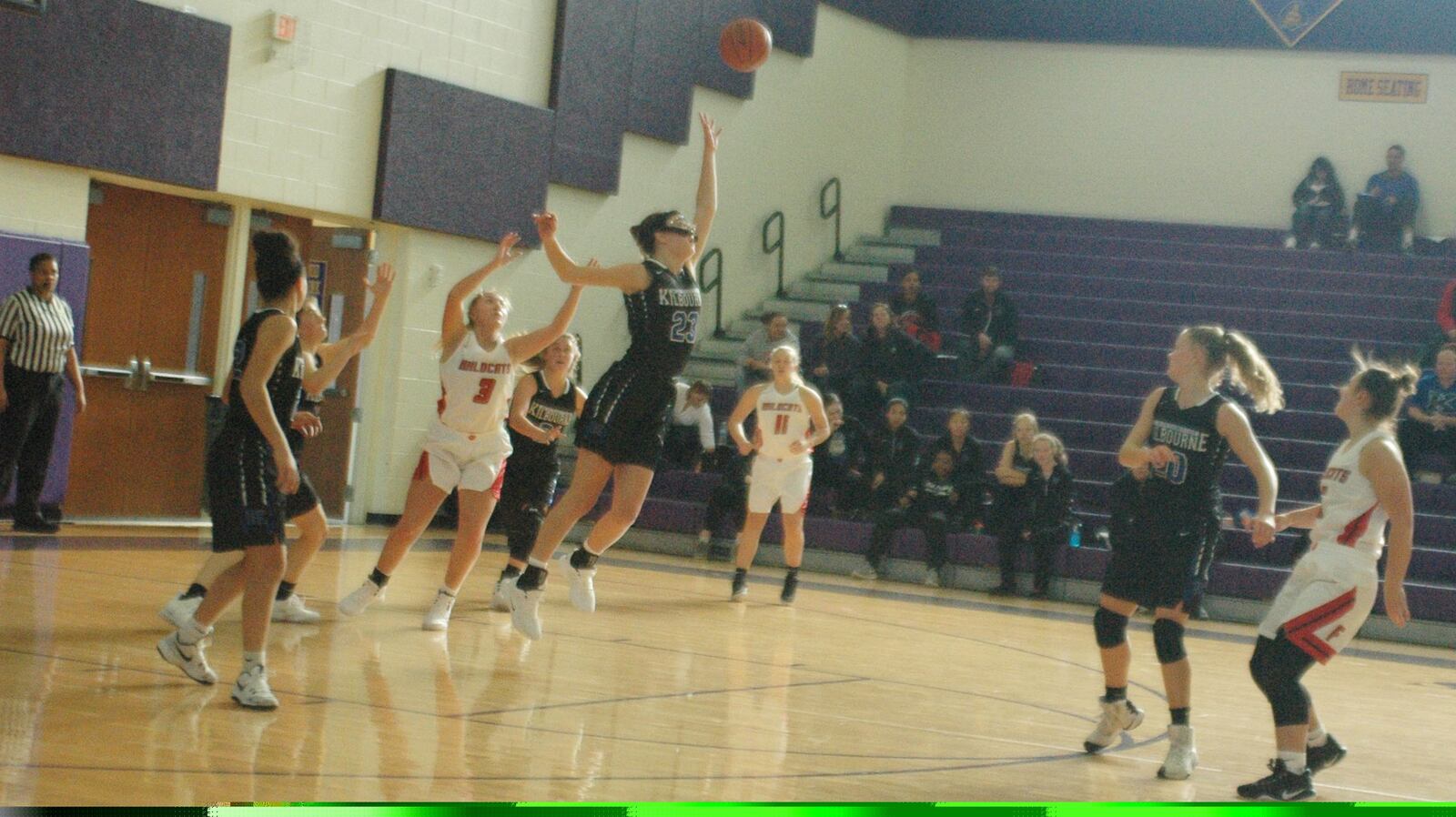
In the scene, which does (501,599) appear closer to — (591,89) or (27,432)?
(27,432)

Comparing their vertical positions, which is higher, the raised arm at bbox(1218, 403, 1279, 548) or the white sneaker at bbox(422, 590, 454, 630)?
the raised arm at bbox(1218, 403, 1279, 548)

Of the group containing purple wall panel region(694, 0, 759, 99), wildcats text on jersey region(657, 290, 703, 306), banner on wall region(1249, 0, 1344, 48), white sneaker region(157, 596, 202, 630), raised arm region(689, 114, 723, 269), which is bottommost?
white sneaker region(157, 596, 202, 630)

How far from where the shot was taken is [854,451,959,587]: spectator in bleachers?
488 inches

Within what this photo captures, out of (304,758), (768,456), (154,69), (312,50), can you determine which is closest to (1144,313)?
(768,456)

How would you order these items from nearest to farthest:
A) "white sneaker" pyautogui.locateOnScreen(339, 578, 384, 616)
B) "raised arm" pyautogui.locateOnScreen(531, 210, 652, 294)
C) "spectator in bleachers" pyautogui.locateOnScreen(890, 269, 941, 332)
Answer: "raised arm" pyautogui.locateOnScreen(531, 210, 652, 294) → "white sneaker" pyautogui.locateOnScreen(339, 578, 384, 616) → "spectator in bleachers" pyautogui.locateOnScreen(890, 269, 941, 332)

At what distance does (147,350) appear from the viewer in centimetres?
1151

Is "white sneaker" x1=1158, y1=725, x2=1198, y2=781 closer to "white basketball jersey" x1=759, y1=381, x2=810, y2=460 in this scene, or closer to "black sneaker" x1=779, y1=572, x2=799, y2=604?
"black sneaker" x1=779, y1=572, x2=799, y2=604

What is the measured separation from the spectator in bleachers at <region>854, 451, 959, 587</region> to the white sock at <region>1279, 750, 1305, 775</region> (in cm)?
729

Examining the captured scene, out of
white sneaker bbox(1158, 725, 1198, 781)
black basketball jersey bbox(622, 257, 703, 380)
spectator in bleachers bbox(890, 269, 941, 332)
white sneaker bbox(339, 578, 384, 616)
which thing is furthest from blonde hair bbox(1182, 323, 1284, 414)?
spectator in bleachers bbox(890, 269, 941, 332)

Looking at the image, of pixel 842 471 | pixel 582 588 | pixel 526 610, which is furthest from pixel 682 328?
pixel 842 471

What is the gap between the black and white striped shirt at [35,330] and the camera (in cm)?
995

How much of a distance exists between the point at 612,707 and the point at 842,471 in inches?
297

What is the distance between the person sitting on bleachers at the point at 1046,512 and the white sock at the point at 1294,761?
6.95m

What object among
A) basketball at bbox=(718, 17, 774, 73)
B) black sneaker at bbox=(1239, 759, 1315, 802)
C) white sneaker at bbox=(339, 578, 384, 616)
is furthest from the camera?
basketball at bbox=(718, 17, 774, 73)
